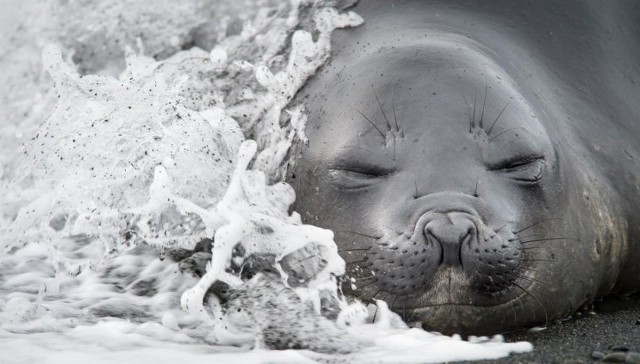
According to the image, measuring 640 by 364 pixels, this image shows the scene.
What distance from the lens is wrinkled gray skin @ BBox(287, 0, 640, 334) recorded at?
4.16 meters

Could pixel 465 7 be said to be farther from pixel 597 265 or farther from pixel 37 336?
pixel 37 336

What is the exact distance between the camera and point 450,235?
4.02 metres

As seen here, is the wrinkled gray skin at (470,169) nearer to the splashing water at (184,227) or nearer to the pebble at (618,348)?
the splashing water at (184,227)

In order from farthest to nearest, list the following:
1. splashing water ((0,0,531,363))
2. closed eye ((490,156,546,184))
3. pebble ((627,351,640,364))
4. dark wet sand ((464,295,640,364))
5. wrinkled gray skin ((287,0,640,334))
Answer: closed eye ((490,156,546,184)), wrinkled gray skin ((287,0,640,334)), splashing water ((0,0,531,363)), dark wet sand ((464,295,640,364)), pebble ((627,351,640,364))

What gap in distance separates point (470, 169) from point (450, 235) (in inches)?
17.1

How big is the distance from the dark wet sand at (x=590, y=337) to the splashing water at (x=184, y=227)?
127 mm

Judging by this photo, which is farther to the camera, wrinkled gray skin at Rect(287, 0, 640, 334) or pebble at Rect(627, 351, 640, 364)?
wrinkled gray skin at Rect(287, 0, 640, 334)

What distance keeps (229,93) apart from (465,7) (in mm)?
1368

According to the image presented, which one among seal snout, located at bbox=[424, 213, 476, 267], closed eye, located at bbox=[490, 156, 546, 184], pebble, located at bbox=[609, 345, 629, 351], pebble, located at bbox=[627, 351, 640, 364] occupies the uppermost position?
closed eye, located at bbox=[490, 156, 546, 184]

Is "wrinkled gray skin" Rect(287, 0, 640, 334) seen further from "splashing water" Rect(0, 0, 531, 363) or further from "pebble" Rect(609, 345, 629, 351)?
"pebble" Rect(609, 345, 629, 351)

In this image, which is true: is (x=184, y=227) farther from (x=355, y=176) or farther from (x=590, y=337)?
(x=590, y=337)

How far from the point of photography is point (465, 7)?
569 cm

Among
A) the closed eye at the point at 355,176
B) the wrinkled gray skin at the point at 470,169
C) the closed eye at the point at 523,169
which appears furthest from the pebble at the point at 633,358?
the closed eye at the point at 355,176

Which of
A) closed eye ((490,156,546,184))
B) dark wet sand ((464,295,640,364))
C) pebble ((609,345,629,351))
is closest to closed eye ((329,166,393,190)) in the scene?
closed eye ((490,156,546,184))
